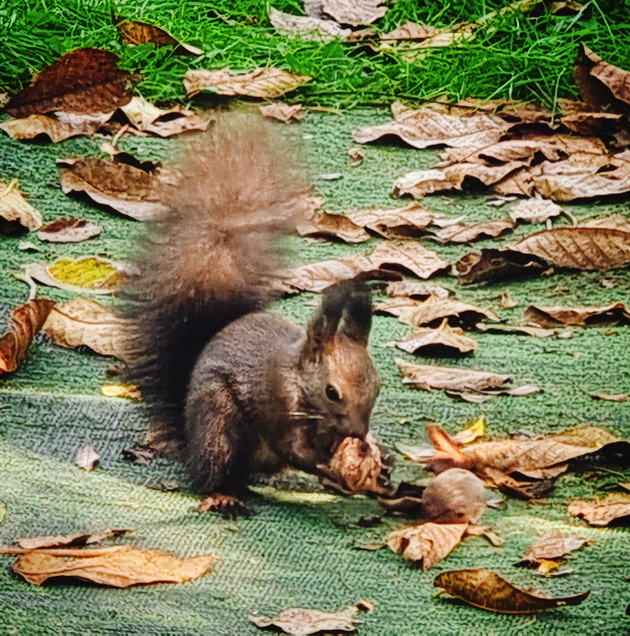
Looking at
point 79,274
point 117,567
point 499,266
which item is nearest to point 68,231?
point 79,274

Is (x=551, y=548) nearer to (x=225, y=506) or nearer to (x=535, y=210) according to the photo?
(x=225, y=506)

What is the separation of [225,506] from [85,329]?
98 centimetres

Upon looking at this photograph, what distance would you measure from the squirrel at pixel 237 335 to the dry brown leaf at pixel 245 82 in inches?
67.4

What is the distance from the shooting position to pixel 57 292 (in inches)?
152

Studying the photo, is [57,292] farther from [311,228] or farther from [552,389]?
[552,389]

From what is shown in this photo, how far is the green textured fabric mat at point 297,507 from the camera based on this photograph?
229 cm

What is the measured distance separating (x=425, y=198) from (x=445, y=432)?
1590 millimetres

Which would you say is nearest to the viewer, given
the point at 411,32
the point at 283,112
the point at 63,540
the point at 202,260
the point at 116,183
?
the point at 63,540

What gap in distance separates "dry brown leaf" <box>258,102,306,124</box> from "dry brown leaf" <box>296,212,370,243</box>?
0.74 m

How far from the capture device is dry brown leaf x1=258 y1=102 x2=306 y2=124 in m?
5.03

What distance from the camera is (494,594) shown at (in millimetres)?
2324

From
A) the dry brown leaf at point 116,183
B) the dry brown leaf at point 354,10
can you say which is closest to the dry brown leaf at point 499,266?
the dry brown leaf at point 116,183

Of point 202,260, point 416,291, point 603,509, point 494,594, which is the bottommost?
point 416,291

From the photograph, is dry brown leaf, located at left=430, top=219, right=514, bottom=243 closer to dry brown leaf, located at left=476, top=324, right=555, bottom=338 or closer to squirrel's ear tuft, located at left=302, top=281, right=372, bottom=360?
dry brown leaf, located at left=476, top=324, right=555, bottom=338
